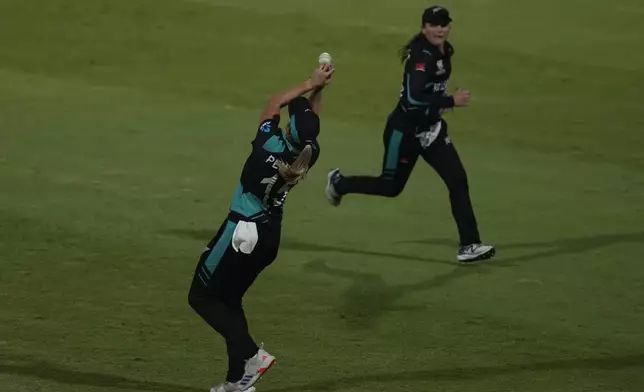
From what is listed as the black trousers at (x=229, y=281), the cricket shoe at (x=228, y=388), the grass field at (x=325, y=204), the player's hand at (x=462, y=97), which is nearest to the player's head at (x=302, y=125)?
the black trousers at (x=229, y=281)

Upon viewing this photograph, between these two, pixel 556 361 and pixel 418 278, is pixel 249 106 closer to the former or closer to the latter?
pixel 418 278

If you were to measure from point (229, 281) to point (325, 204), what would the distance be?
4.68 metres

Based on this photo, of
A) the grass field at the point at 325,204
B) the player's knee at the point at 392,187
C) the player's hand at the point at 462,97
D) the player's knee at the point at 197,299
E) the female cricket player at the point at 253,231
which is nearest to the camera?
the female cricket player at the point at 253,231

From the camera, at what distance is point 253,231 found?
7.98 metres

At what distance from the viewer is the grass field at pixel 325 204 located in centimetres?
903

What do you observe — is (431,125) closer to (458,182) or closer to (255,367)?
(458,182)

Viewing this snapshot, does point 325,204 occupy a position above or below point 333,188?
below

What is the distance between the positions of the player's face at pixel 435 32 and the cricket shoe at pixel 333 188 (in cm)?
161

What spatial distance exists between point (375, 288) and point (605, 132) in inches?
233

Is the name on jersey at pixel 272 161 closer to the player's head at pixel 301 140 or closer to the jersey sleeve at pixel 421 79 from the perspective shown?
the player's head at pixel 301 140

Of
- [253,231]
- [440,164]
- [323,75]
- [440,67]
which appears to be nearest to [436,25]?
[440,67]

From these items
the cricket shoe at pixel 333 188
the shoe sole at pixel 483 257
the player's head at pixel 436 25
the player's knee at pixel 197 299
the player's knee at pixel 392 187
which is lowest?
the shoe sole at pixel 483 257

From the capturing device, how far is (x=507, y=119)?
15781 millimetres

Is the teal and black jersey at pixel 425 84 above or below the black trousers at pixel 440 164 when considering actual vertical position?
above
